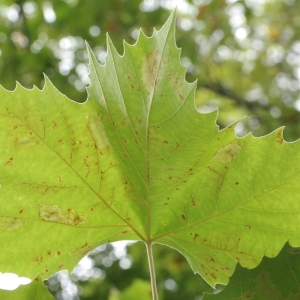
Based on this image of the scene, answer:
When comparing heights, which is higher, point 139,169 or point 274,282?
point 139,169

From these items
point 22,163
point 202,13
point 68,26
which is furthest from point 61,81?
point 22,163

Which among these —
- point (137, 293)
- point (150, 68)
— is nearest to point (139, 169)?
point (150, 68)

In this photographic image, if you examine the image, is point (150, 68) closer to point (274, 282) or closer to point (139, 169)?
point (139, 169)

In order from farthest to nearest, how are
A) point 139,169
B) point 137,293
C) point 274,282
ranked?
point 137,293
point 139,169
point 274,282

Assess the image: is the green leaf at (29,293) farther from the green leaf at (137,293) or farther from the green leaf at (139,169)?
the green leaf at (137,293)

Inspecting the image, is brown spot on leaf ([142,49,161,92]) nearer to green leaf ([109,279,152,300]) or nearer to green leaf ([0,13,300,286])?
green leaf ([0,13,300,286])

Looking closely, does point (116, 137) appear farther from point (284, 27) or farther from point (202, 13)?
point (284, 27)
